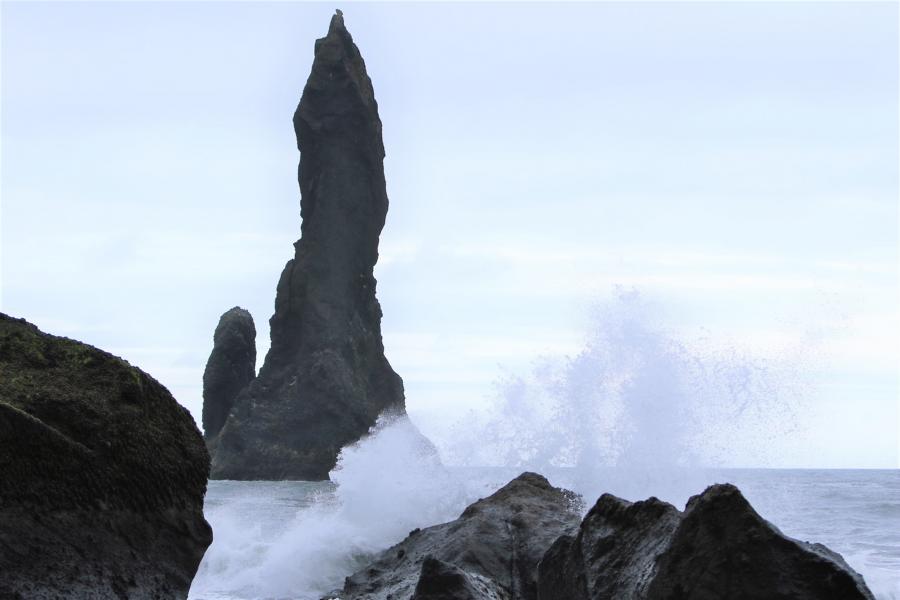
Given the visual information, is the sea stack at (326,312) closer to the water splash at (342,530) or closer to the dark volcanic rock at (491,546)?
the water splash at (342,530)

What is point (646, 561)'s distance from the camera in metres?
5.11

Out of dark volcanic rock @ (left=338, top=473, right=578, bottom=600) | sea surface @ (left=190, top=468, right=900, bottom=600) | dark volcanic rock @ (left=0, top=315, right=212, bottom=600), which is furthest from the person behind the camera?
sea surface @ (left=190, top=468, right=900, bottom=600)

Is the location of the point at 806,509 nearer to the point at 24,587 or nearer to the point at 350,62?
the point at 24,587

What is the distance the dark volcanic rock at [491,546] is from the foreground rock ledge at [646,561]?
16mm

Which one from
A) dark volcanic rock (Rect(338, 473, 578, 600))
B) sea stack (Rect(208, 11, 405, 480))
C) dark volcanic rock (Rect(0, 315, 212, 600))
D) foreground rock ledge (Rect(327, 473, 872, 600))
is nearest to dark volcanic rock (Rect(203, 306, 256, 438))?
sea stack (Rect(208, 11, 405, 480))

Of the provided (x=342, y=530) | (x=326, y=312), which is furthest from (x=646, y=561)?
(x=326, y=312)

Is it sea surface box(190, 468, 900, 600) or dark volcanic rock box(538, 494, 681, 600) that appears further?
sea surface box(190, 468, 900, 600)

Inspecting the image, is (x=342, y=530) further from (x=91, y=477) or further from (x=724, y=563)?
(x=724, y=563)

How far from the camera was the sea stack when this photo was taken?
72062 millimetres

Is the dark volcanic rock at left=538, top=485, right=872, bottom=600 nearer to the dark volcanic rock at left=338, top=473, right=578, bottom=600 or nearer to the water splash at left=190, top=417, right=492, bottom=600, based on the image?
the dark volcanic rock at left=338, top=473, right=578, bottom=600

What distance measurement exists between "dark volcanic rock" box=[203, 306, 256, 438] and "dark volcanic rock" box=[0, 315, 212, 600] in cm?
7342

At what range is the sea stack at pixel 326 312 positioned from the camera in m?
72.1

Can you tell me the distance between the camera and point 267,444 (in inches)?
2832

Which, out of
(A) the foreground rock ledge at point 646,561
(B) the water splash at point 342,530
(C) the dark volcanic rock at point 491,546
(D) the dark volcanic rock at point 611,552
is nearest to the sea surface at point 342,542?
(B) the water splash at point 342,530
